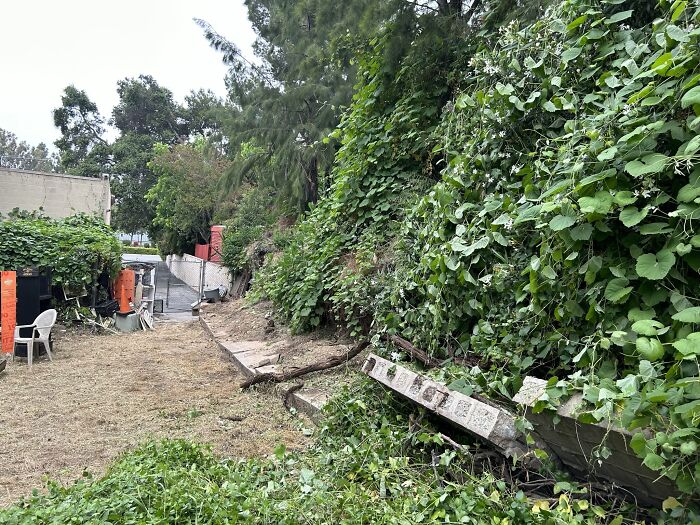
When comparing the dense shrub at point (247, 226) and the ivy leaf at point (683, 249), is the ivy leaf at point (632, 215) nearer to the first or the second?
the ivy leaf at point (683, 249)

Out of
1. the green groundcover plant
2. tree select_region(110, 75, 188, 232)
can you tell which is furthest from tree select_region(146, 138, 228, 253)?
the green groundcover plant

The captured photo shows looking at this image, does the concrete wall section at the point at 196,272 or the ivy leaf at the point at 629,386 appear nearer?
the ivy leaf at the point at 629,386

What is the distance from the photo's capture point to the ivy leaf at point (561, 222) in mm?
2236

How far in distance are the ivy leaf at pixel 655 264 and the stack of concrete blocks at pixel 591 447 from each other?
595mm

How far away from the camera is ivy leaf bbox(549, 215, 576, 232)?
2.24m

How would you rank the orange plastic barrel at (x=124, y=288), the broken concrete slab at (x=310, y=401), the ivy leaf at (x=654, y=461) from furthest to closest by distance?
1. the orange plastic barrel at (x=124, y=288)
2. the broken concrete slab at (x=310, y=401)
3. the ivy leaf at (x=654, y=461)

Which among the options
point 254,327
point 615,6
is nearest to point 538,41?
point 615,6

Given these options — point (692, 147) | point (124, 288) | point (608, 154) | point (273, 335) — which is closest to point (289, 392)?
point (273, 335)

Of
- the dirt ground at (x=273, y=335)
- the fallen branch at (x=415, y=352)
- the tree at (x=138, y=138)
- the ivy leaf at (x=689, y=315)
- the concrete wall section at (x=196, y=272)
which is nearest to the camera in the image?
the ivy leaf at (x=689, y=315)

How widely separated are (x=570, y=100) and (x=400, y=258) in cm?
220

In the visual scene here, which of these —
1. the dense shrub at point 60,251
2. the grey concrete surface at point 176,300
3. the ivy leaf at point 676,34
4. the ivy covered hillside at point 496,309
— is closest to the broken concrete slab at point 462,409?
the ivy covered hillside at point 496,309

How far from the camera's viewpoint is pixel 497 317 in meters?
2.95

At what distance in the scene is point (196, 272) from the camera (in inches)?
890

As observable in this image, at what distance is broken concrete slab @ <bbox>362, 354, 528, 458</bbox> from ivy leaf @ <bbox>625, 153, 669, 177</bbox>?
129 cm
